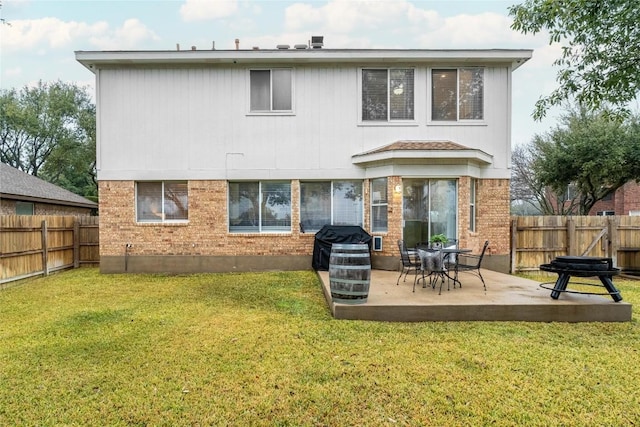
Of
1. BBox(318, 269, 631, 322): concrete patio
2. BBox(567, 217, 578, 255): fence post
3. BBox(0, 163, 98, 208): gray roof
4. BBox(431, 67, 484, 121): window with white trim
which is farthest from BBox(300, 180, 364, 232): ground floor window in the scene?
BBox(0, 163, 98, 208): gray roof

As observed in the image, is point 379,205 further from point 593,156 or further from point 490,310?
point 593,156

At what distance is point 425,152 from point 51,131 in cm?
3393

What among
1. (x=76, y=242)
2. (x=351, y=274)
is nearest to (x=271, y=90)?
(x=351, y=274)

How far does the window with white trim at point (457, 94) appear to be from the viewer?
1003 centimetres

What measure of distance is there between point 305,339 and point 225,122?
749cm

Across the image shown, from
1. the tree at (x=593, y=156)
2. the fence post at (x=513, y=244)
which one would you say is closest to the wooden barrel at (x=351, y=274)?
the fence post at (x=513, y=244)

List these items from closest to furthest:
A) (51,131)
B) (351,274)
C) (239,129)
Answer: (351,274)
(239,129)
(51,131)

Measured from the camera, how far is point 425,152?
9062 millimetres

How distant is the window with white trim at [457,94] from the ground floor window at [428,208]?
2164 mm

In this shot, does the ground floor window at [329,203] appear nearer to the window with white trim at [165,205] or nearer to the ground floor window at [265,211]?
the ground floor window at [265,211]

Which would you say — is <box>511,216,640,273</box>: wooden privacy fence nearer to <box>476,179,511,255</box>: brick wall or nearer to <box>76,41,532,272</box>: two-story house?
<box>476,179,511,255</box>: brick wall

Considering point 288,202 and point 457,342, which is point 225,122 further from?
point 457,342

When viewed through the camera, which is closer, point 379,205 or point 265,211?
point 379,205

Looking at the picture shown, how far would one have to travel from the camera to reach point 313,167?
33.2 ft
